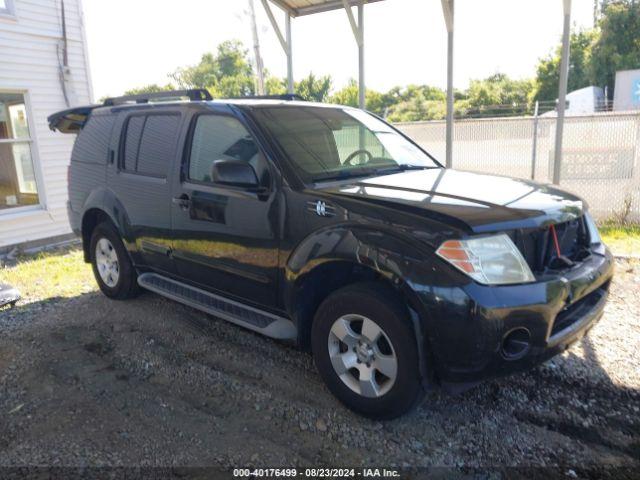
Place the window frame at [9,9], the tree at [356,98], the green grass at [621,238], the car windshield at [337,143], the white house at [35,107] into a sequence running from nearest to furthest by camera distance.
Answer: the car windshield at [337,143] < the green grass at [621,238] < the window frame at [9,9] < the white house at [35,107] < the tree at [356,98]

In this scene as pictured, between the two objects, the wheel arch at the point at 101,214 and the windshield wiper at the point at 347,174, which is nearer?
the windshield wiper at the point at 347,174

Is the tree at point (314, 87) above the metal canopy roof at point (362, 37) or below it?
above

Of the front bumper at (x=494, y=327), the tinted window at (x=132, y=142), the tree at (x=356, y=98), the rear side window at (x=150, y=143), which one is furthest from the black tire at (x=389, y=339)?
the tree at (x=356, y=98)

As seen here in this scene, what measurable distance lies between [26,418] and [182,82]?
87787 mm

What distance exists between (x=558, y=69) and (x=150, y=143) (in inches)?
2094

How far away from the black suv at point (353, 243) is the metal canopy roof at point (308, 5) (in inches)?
157

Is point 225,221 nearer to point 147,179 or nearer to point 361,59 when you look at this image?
point 147,179

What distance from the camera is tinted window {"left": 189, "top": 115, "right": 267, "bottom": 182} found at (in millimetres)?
3740

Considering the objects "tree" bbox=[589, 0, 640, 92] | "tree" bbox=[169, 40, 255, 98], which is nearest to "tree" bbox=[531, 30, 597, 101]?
"tree" bbox=[589, 0, 640, 92]

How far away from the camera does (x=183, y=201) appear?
13.8 ft

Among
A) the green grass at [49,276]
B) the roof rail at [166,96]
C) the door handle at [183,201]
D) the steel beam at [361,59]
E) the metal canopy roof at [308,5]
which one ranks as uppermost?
the metal canopy roof at [308,5]

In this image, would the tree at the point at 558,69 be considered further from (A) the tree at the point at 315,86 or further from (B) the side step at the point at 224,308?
(B) the side step at the point at 224,308

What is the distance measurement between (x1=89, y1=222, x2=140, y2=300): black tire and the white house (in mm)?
4639

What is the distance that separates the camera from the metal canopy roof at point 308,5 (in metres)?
8.16
